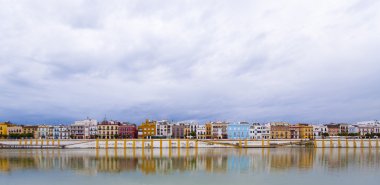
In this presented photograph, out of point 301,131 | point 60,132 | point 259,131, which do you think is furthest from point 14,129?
point 301,131

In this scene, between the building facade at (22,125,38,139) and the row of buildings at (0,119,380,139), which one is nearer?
the row of buildings at (0,119,380,139)

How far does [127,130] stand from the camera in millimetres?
124688

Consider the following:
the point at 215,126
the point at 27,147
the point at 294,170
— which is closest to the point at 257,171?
the point at 294,170

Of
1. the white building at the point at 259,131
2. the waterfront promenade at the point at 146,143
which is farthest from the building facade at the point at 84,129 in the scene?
the white building at the point at 259,131

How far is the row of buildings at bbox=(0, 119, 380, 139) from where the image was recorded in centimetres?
11856

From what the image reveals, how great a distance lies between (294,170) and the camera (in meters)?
40.3

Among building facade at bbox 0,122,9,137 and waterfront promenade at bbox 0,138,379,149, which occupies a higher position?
building facade at bbox 0,122,9,137

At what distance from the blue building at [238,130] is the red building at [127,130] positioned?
29900mm

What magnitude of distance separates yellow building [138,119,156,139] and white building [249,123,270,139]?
28.4 m

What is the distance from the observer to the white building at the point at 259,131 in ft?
389

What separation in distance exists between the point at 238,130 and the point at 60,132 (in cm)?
5243

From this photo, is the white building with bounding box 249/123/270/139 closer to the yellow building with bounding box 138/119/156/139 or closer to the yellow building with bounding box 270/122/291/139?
the yellow building with bounding box 270/122/291/139

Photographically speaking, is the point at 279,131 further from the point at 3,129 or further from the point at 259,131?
the point at 3,129

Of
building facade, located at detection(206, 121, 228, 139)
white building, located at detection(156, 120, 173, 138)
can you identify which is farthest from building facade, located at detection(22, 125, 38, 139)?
building facade, located at detection(206, 121, 228, 139)
